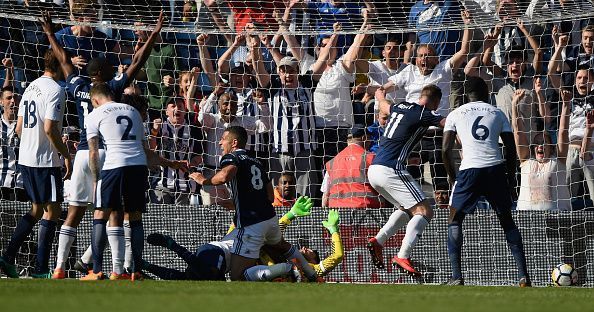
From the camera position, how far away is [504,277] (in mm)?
14031

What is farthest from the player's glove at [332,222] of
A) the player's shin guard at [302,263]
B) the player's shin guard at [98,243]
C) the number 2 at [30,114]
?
the number 2 at [30,114]

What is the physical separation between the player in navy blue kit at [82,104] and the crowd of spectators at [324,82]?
2.92m

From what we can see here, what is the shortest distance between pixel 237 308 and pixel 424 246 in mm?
7238

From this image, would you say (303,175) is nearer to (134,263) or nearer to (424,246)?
(424,246)

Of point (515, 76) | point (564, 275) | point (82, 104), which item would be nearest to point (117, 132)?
point (82, 104)

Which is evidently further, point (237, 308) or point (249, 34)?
point (249, 34)

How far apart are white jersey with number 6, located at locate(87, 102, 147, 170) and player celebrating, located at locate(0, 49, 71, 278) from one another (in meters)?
0.97

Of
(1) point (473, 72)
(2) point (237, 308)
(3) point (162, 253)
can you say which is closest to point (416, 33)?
(1) point (473, 72)

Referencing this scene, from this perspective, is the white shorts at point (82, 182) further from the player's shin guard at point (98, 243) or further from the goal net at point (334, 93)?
the goal net at point (334, 93)

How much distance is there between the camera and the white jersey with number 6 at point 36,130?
12.0 m

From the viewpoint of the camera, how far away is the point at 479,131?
38.2 feet

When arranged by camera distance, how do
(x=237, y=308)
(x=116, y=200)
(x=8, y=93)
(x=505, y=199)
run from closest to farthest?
(x=237, y=308) < (x=116, y=200) < (x=505, y=199) < (x=8, y=93)

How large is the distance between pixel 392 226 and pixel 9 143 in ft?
20.1

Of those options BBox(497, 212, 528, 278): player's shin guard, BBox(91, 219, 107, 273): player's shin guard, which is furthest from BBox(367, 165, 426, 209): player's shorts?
BBox(91, 219, 107, 273): player's shin guard
